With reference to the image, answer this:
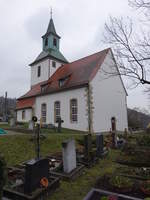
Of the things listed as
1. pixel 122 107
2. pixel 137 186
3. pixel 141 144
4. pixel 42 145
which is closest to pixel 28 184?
pixel 137 186

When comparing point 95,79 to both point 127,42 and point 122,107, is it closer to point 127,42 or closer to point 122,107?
point 122,107

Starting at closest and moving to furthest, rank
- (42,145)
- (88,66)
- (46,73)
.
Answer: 1. (42,145)
2. (88,66)
3. (46,73)

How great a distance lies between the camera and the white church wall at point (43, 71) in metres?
26.2

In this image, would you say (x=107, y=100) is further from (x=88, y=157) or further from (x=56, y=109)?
(x=88, y=157)

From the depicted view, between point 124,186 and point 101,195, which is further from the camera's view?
point 124,186

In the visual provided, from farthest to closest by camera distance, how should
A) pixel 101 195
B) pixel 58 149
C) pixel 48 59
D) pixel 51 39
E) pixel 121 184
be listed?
1. pixel 51 39
2. pixel 48 59
3. pixel 58 149
4. pixel 121 184
5. pixel 101 195

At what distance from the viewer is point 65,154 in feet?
17.4

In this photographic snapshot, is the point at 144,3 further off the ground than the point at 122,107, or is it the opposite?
the point at 144,3

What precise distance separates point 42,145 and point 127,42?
22.4 ft

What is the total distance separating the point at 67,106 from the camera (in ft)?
61.8

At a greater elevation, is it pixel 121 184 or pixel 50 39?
pixel 50 39

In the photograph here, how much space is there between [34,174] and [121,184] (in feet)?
6.50

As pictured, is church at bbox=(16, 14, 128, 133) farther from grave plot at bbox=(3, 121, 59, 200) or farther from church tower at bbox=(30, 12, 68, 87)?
grave plot at bbox=(3, 121, 59, 200)

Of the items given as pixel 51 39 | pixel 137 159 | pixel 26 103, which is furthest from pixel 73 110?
pixel 51 39
